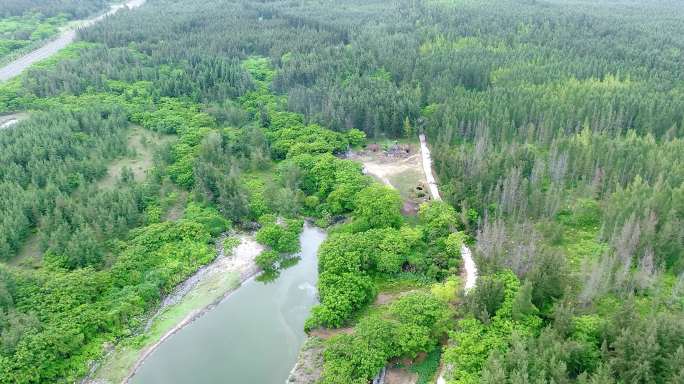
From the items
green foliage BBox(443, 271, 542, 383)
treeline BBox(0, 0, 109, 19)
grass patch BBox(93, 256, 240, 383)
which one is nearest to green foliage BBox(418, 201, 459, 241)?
green foliage BBox(443, 271, 542, 383)

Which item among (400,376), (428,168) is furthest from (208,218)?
(428,168)

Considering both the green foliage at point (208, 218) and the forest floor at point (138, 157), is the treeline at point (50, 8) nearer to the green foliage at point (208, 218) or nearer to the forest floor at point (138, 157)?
the forest floor at point (138, 157)

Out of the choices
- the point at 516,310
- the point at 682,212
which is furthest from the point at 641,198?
the point at 516,310

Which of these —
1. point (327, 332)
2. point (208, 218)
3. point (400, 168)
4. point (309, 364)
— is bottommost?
point (309, 364)

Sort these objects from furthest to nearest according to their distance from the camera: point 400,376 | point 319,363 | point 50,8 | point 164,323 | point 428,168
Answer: point 50,8, point 428,168, point 164,323, point 319,363, point 400,376

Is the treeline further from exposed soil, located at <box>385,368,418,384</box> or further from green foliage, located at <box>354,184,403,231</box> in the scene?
exposed soil, located at <box>385,368,418,384</box>

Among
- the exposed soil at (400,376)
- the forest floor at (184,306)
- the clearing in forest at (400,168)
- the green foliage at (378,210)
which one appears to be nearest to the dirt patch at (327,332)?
the exposed soil at (400,376)

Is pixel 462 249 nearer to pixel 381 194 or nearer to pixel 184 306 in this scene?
pixel 381 194
